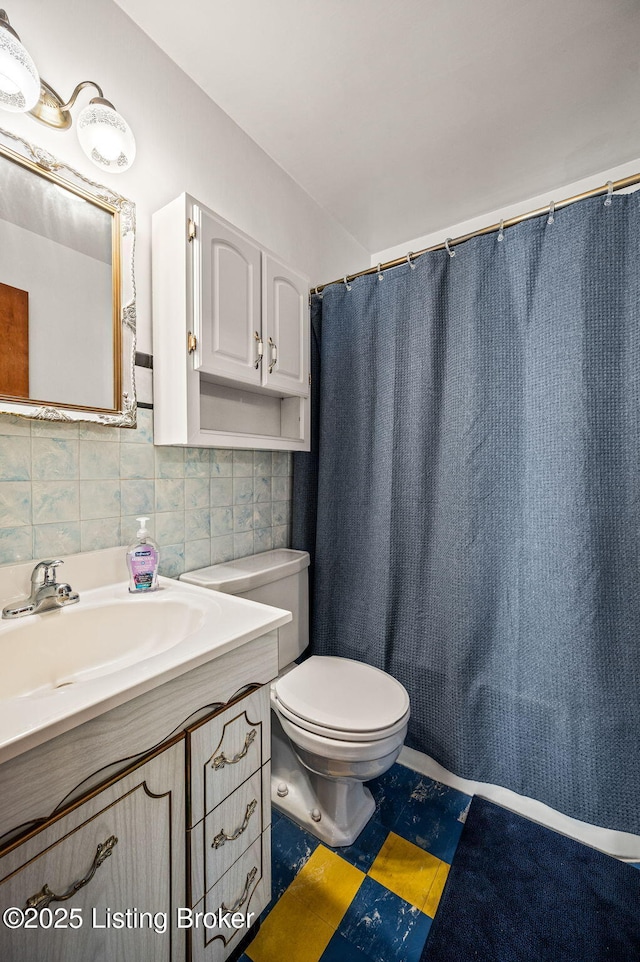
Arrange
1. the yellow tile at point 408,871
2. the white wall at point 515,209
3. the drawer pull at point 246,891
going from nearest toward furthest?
the drawer pull at point 246,891
the yellow tile at point 408,871
the white wall at point 515,209

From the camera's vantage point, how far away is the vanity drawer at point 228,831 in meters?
0.76

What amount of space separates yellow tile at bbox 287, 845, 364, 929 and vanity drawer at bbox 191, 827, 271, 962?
0.59ft

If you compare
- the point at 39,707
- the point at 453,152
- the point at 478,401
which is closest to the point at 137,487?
the point at 39,707

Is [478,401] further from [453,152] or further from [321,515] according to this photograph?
[453,152]

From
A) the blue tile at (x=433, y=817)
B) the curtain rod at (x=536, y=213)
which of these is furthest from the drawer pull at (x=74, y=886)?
the curtain rod at (x=536, y=213)

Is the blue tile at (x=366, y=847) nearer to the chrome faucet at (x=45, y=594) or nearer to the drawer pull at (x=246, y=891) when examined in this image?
the drawer pull at (x=246, y=891)

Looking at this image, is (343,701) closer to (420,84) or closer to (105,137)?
(105,137)

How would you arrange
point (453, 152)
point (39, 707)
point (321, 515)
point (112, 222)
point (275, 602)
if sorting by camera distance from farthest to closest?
point (321, 515) → point (453, 152) → point (275, 602) → point (112, 222) → point (39, 707)

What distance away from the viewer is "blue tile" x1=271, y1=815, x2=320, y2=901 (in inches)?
43.9

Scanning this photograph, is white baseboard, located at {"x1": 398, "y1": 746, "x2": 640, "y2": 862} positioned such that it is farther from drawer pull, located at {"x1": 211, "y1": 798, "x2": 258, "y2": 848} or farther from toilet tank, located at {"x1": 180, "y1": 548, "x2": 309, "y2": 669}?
drawer pull, located at {"x1": 211, "y1": 798, "x2": 258, "y2": 848}

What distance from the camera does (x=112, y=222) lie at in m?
1.08

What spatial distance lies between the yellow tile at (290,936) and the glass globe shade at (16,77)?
1947 mm

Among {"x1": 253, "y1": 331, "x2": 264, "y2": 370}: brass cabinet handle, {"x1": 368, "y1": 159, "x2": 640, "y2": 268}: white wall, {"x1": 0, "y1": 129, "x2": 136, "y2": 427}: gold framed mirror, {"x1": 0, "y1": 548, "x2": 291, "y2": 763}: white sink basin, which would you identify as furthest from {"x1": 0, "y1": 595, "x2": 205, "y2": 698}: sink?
{"x1": 368, "y1": 159, "x2": 640, "y2": 268}: white wall

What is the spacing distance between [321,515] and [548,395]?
917mm
